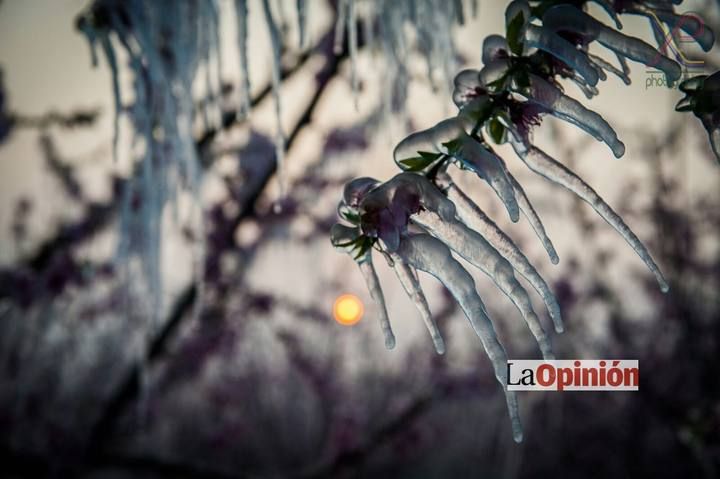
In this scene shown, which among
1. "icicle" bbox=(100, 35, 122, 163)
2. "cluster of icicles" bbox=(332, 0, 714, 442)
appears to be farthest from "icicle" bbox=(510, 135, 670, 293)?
"icicle" bbox=(100, 35, 122, 163)

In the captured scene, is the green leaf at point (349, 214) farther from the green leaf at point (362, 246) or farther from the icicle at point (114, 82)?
the icicle at point (114, 82)

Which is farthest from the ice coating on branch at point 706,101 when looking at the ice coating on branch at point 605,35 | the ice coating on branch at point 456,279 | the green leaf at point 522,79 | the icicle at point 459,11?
the icicle at point 459,11

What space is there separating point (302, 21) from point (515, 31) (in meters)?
0.40

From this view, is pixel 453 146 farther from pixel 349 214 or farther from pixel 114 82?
pixel 114 82

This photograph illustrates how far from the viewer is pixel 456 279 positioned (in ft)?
1.29

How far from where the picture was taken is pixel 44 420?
5.09m

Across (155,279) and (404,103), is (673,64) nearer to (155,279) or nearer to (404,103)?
(404,103)

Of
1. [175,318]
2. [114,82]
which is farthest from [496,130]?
[175,318]

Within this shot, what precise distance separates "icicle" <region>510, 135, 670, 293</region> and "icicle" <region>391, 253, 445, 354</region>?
13 centimetres

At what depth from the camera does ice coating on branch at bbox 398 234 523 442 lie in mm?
392

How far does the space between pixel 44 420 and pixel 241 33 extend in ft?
17.9

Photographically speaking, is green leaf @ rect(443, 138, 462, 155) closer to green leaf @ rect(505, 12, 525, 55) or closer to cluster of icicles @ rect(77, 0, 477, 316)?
green leaf @ rect(505, 12, 525, 55)

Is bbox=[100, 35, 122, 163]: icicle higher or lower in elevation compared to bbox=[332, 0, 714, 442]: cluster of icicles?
higher

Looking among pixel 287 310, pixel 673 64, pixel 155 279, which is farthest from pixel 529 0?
pixel 287 310
